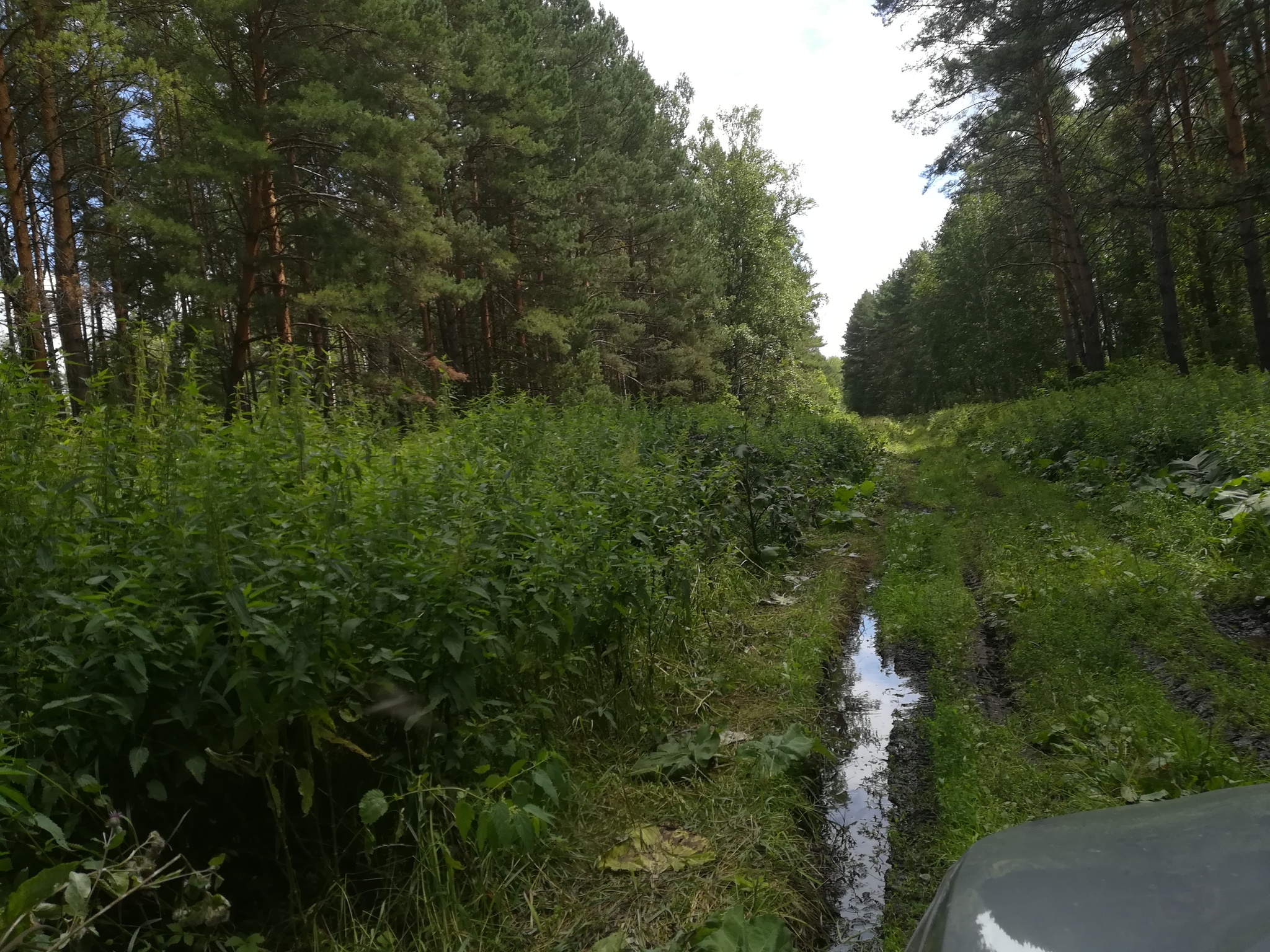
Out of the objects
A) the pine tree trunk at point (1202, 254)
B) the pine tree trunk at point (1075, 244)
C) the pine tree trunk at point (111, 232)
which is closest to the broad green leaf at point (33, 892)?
the pine tree trunk at point (111, 232)

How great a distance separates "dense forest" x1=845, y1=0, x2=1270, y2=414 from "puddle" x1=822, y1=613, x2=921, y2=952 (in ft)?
33.1

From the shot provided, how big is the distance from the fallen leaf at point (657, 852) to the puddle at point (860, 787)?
0.61m

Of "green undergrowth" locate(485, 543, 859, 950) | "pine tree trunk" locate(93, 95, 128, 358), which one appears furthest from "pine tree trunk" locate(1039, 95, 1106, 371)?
"pine tree trunk" locate(93, 95, 128, 358)

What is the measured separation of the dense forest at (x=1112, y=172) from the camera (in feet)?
42.8

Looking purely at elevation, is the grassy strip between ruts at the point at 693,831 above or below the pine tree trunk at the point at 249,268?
below

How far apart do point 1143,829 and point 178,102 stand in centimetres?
1575

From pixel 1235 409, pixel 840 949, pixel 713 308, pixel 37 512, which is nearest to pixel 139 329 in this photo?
pixel 37 512

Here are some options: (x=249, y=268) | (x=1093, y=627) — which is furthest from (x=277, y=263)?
(x=1093, y=627)

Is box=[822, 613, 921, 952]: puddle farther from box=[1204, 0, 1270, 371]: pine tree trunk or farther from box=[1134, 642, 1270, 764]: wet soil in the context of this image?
box=[1204, 0, 1270, 371]: pine tree trunk

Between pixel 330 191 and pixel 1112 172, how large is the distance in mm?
14502

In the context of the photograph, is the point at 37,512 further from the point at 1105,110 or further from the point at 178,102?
the point at 1105,110

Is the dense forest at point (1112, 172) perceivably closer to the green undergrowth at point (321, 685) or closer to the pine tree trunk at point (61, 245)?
the green undergrowth at point (321, 685)

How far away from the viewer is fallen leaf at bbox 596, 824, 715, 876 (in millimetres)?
3311

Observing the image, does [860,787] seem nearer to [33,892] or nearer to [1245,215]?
[33,892]
